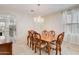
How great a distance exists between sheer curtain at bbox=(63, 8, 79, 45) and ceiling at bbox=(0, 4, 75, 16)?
28 centimetres

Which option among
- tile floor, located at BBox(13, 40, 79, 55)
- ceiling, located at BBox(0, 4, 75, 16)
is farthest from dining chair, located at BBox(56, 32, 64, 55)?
ceiling, located at BBox(0, 4, 75, 16)

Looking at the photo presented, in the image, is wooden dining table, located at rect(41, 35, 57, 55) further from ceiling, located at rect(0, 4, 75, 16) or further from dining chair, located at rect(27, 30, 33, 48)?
ceiling, located at rect(0, 4, 75, 16)

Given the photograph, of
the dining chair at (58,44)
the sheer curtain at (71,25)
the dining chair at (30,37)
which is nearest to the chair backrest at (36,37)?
the dining chair at (30,37)

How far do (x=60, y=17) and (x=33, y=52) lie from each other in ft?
3.82

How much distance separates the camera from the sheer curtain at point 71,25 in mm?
3429

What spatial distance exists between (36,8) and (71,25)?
1.06m

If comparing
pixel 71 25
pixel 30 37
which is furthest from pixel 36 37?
pixel 71 25

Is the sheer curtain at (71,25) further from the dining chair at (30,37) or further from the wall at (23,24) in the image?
the dining chair at (30,37)

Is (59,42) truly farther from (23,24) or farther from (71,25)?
(23,24)

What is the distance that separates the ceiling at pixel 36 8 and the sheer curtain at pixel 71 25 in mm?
277

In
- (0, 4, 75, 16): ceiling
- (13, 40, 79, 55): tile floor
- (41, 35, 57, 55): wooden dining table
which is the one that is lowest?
(13, 40, 79, 55): tile floor

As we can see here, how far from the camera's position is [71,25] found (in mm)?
3537

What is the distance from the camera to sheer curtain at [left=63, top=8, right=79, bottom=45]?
3429 millimetres
